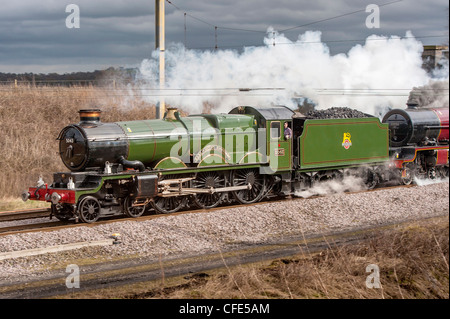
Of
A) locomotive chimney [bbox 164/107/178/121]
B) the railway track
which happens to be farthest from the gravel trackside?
locomotive chimney [bbox 164/107/178/121]

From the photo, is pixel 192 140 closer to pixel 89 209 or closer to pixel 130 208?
pixel 130 208

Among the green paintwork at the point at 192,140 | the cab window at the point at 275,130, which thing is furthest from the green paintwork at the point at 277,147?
the green paintwork at the point at 192,140

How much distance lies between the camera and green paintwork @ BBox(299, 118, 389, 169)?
17547 millimetres

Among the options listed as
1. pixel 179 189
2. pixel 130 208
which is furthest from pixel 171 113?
pixel 130 208

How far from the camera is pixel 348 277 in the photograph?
25.6ft

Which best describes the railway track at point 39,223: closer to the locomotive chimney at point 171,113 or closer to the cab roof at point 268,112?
the locomotive chimney at point 171,113

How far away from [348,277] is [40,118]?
68.3 feet

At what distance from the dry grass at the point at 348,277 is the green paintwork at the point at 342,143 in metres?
8.71

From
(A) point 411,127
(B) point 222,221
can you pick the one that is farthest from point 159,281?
(A) point 411,127

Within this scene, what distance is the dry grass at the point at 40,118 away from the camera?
21503 mm
